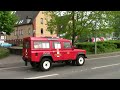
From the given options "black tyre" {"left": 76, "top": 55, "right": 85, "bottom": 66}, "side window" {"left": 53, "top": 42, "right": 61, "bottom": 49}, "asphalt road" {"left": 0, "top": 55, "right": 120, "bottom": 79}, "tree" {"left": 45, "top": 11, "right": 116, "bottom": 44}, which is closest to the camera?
"asphalt road" {"left": 0, "top": 55, "right": 120, "bottom": 79}

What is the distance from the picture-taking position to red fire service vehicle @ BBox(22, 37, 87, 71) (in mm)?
12453

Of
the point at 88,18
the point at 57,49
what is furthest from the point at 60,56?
the point at 88,18

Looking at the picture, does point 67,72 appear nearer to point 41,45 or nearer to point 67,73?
point 67,73

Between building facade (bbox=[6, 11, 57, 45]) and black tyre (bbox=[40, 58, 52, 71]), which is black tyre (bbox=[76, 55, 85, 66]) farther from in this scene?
building facade (bbox=[6, 11, 57, 45])

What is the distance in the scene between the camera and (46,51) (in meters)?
12.7

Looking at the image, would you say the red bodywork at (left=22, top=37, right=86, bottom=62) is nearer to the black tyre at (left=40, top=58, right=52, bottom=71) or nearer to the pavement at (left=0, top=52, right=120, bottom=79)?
the black tyre at (left=40, top=58, right=52, bottom=71)

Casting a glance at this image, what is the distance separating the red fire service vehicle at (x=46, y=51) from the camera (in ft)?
40.9

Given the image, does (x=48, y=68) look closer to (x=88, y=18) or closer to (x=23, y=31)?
(x=88, y=18)

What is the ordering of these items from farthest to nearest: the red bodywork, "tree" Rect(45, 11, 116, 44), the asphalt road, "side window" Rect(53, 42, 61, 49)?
1. "tree" Rect(45, 11, 116, 44)
2. "side window" Rect(53, 42, 61, 49)
3. the red bodywork
4. the asphalt road

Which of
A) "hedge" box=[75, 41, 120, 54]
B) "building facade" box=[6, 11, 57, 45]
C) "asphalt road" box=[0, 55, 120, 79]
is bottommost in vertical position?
"asphalt road" box=[0, 55, 120, 79]

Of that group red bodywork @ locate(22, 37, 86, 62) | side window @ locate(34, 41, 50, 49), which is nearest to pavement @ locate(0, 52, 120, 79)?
red bodywork @ locate(22, 37, 86, 62)

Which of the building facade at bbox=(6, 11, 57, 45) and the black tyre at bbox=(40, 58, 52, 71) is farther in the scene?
the building facade at bbox=(6, 11, 57, 45)

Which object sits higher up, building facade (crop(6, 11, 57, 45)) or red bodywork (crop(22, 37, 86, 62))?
building facade (crop(6, 11, 57, 45))
